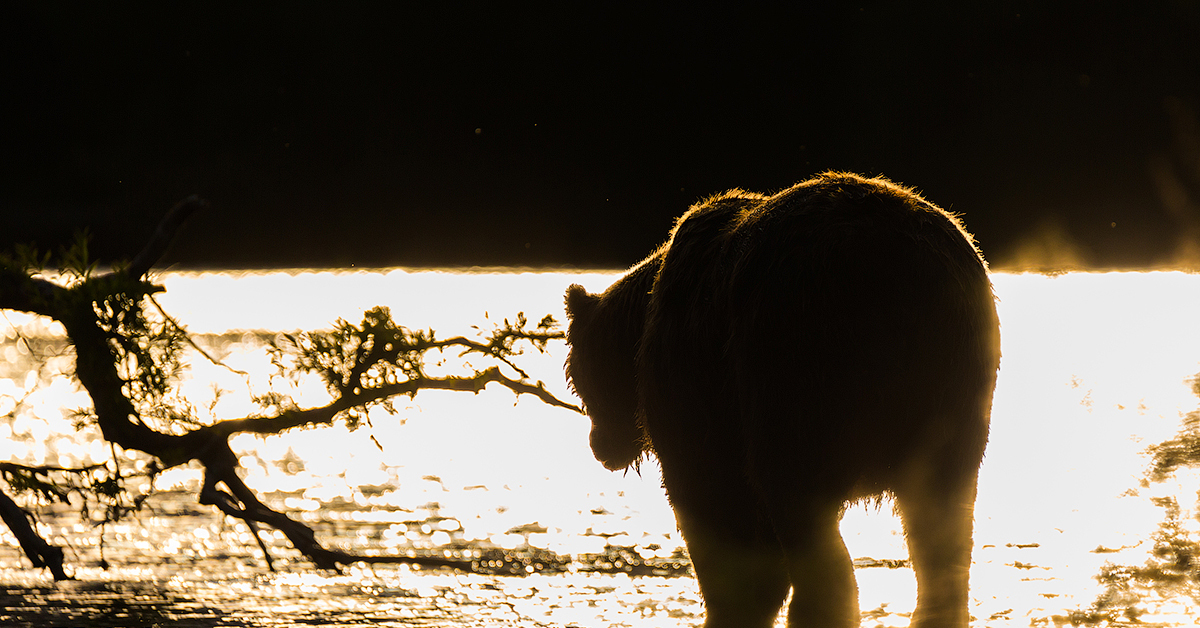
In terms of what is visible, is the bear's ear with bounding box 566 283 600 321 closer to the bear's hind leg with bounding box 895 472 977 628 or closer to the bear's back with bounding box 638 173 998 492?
the bear's back with bounding box 638 173 998 492

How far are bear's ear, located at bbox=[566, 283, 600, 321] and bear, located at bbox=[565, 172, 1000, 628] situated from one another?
1632mm

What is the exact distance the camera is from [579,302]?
6484 millimetres

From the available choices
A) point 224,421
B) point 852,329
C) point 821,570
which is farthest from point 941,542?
point 224,421

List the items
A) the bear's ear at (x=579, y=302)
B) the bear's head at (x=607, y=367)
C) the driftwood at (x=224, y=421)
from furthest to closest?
the driftwood at (x=224, y=421) < the bear's ear at (x=579, y=302) < the bear's head at (x=607, y=367)

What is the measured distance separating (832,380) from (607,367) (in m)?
2.26

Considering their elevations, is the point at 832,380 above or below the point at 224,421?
below

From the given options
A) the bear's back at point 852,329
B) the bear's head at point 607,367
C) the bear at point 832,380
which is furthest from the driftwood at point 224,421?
the bear's back at point 852,329

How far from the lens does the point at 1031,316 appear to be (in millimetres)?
118812

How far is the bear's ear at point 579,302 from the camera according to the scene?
6453mm

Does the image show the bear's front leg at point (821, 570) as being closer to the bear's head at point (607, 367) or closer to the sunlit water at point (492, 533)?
the bear's head at point (607, 367)

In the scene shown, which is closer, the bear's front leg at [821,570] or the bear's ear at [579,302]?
the bear's front leg at [821,570]

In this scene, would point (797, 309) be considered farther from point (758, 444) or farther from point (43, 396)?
point (43, 396)

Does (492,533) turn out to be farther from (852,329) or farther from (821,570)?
(852,329)

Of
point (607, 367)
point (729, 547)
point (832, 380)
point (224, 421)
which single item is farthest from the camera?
point (224, 421)
